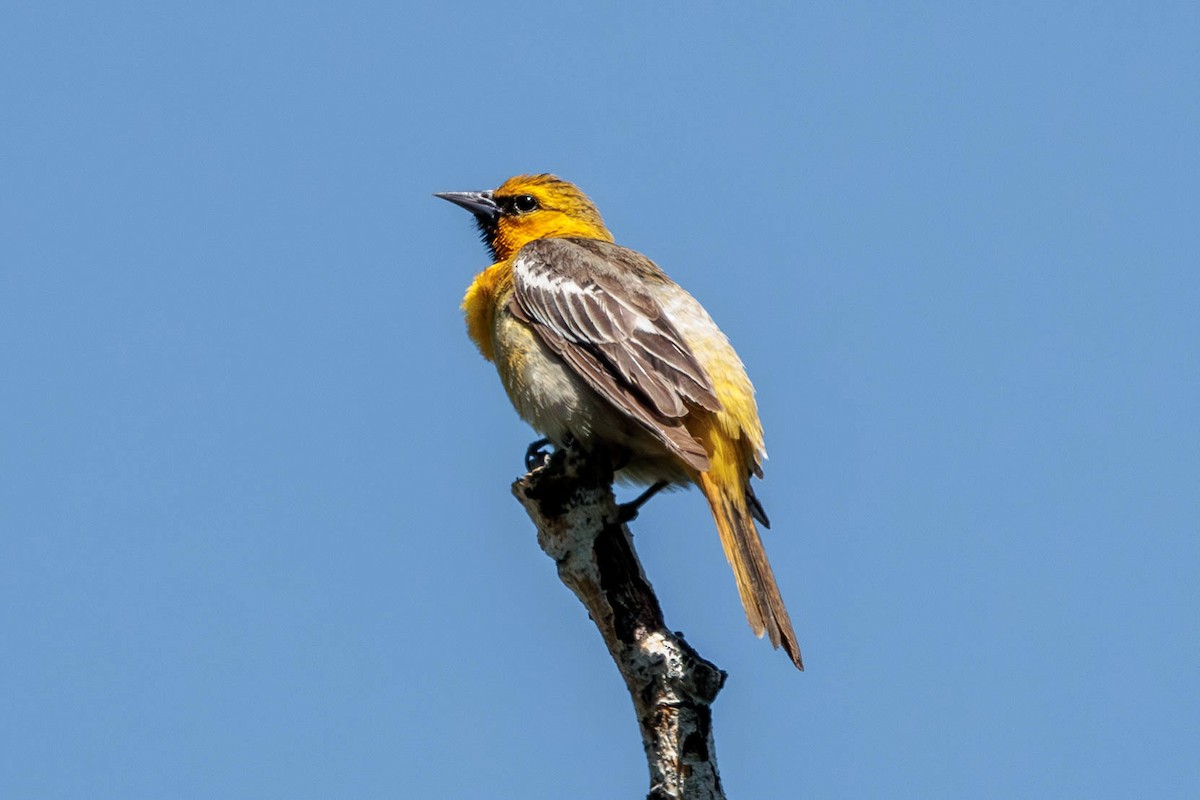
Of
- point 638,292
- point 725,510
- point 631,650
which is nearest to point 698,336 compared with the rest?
point 638,292

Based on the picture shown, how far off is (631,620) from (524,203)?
12.4 ft

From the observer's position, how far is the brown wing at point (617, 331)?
19.7 ft

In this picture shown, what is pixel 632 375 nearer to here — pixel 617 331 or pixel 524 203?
pixel 617 331

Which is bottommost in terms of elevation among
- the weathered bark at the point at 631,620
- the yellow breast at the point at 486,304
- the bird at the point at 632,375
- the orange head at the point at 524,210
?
the weathered bark at the point at 631,620

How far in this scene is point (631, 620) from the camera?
4.83 metres

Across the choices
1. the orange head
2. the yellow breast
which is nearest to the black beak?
the orange head

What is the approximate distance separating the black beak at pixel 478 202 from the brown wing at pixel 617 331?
82 cm

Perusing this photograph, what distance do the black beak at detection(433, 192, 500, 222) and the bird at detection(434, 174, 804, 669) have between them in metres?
0.73

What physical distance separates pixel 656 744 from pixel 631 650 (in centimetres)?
36

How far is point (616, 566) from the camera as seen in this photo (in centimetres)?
507

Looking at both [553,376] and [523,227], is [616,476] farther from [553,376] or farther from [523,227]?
[523,227]

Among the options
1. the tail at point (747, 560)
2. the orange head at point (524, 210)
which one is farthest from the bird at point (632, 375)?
the orange head at point (524, 210)

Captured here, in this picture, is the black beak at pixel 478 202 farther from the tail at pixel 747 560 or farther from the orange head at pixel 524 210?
the tail at pixel 747 560

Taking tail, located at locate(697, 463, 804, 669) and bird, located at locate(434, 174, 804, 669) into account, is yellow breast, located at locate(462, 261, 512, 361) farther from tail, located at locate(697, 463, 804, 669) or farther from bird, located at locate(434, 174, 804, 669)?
tail, located at locate(697, 463, 804, 669)
